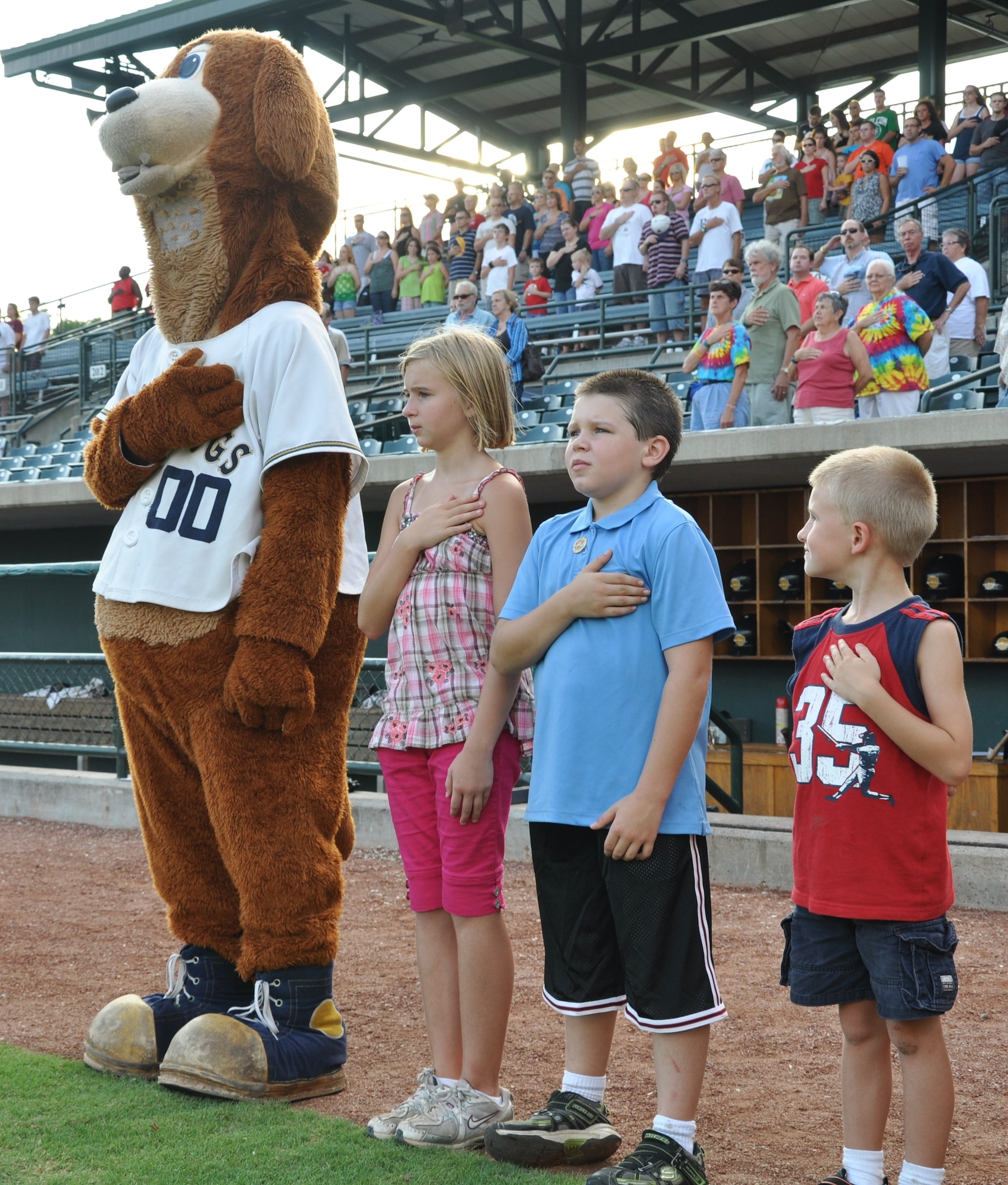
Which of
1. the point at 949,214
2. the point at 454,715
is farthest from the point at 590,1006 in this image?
the point at 949,214

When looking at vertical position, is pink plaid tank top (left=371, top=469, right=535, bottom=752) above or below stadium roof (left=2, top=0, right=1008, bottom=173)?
below

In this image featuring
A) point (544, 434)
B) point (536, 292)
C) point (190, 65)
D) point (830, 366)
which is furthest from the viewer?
point (536, 292)

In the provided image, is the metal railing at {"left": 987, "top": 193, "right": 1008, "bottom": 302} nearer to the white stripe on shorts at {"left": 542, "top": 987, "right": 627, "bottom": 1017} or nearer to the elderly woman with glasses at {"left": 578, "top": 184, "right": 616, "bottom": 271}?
the elderly woman with glasses at {"left": 578, "top": 184, "right": 616, "bottom": 271}

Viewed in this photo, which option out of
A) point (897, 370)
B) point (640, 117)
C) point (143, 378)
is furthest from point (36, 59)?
point (143, 378)

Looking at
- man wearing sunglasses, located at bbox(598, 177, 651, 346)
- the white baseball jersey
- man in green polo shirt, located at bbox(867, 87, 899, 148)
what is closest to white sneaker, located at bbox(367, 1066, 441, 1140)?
the white baseball jersey

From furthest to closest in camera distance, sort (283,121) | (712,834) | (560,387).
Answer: (560,387), (712,834), (283,121)

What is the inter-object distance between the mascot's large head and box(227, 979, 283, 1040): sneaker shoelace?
1.61 meters

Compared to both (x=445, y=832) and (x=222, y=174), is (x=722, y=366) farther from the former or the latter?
(x=445, y=832)

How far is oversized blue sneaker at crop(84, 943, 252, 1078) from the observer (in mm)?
3172

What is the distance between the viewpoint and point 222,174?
3289 mm

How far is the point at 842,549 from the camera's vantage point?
2.42 m

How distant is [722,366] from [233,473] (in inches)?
248

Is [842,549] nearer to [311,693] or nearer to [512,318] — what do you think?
[311,693]

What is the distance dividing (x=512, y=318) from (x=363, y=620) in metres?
7.94
